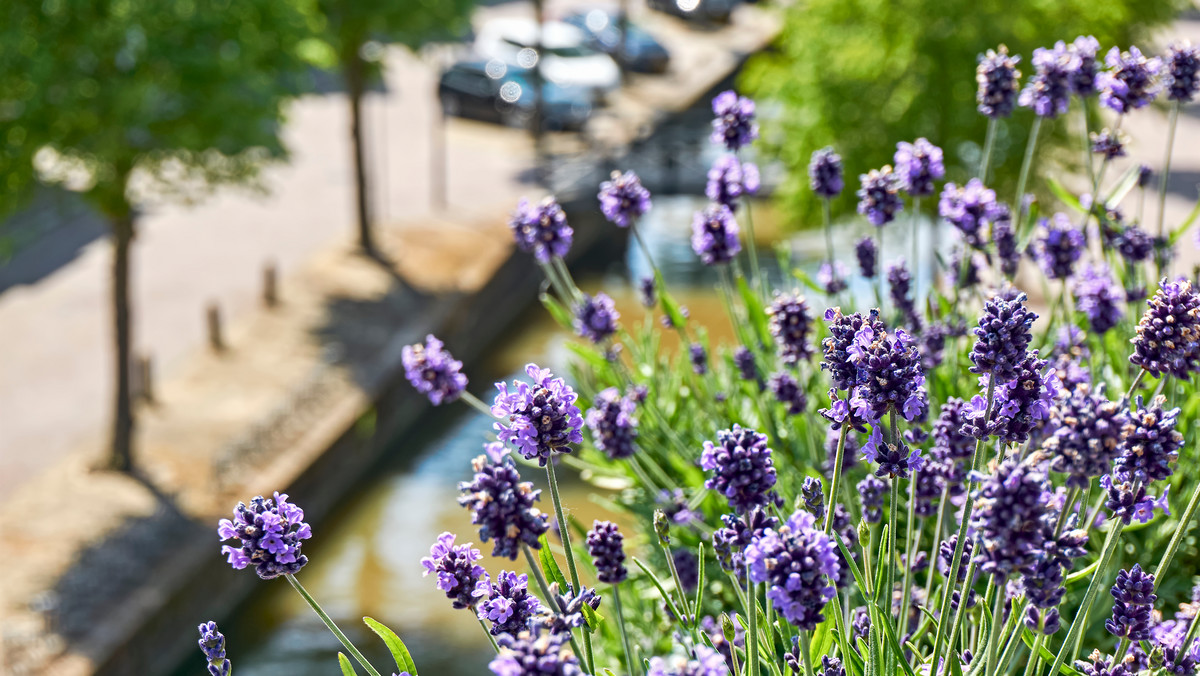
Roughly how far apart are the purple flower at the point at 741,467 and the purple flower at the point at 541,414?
43cm

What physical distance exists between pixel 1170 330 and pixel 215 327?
45.6ft

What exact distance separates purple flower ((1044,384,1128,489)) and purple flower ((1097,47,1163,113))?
3.62 metres

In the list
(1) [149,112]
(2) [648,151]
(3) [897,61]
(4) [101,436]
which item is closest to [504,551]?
(1) [149,112]

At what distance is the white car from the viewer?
28453mm

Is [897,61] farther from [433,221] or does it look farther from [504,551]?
[504,551]

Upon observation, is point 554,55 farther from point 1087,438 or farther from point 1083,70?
point 1087,438

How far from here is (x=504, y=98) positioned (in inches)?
1059

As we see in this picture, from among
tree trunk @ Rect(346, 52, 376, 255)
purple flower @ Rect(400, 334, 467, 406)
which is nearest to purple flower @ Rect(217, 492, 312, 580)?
purple flower @ Rect(400, 334, 467, 406)

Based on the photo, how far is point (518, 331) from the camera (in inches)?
784

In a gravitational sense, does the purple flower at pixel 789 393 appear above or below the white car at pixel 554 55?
above

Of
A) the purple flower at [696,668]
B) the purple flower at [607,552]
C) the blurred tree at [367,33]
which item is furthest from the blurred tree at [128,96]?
the purple flower at [696,668]

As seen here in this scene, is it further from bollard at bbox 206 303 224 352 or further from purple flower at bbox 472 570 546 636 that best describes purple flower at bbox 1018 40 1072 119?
bollard at bbox 206 303 224 352

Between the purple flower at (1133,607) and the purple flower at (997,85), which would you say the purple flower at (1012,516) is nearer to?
the purple flower at (1133,607)

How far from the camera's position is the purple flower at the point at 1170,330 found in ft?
13.2
